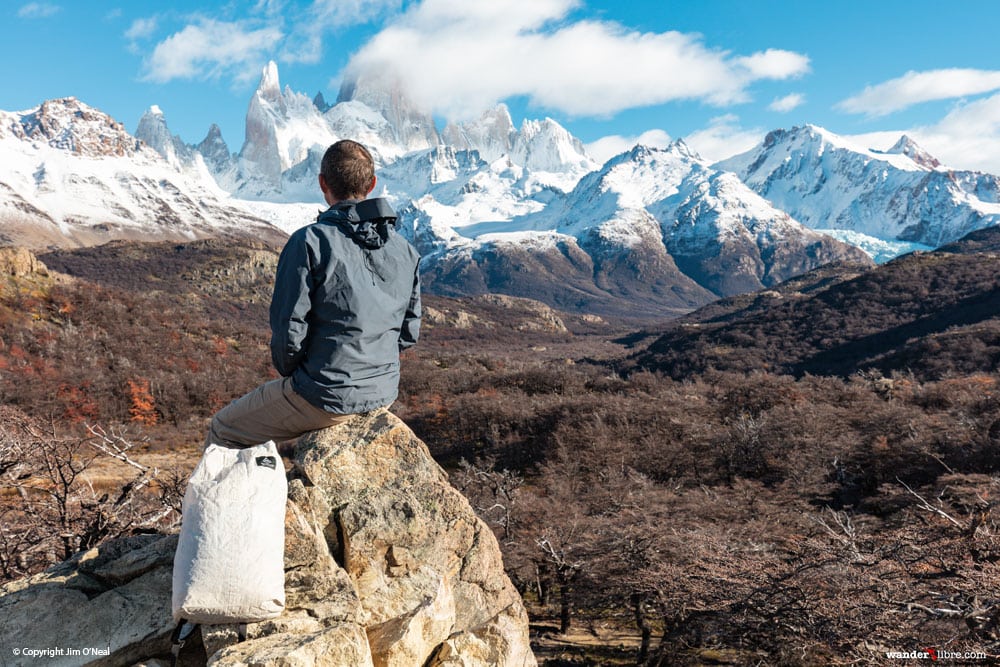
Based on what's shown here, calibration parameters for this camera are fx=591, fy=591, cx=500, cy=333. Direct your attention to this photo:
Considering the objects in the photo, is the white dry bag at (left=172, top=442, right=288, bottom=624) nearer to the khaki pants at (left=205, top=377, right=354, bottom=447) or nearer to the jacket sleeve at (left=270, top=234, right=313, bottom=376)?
the khaki pants at (left=205, top=377, right=354, bottom=447)

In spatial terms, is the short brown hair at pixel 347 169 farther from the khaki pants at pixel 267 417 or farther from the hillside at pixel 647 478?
the hillside at pixel 647 478

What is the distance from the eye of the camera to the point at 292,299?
164 inches

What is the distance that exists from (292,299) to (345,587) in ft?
6.87

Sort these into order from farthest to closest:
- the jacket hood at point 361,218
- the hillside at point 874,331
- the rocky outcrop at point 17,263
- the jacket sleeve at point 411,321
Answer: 1. the hillside at point 874,331
2. the rocky outcrop at point 17,263
3. the jacket sleeve at point 411,321
4. the jacket hood at point 361,218

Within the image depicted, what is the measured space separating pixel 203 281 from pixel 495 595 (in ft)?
581

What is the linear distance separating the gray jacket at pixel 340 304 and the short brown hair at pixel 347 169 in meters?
0.26

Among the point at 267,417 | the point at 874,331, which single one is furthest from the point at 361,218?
the point at 874,331

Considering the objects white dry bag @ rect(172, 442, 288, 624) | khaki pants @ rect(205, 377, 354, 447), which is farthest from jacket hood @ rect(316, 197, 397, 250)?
white dry bag @ rect(172, 442, 288, 624)

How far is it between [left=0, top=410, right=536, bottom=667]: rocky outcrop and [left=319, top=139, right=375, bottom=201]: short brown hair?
211 cm

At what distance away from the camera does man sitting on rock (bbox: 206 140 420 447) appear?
422cm

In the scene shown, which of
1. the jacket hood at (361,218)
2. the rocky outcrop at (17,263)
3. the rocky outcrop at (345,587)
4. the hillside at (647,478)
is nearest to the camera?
the rocky outcrop at (345,587)

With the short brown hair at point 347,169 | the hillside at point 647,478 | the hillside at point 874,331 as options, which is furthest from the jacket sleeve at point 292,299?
the hillside at point 874,331

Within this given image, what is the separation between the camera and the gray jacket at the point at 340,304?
165 inches

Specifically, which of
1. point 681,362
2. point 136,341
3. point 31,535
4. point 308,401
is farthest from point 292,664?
point 681,362
